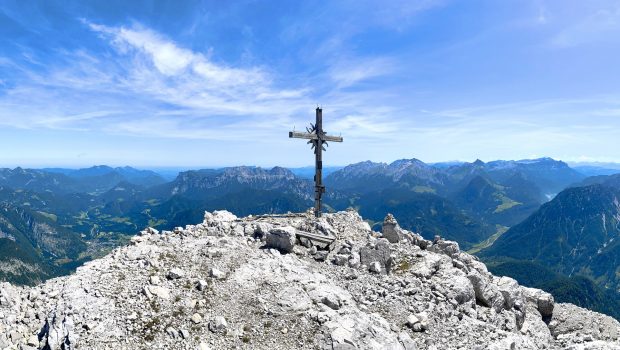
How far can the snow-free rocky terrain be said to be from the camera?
17031 millimetres

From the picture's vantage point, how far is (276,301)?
20094mm

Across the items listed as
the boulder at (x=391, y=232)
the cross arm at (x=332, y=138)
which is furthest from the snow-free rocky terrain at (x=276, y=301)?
the cross arm at (x=332, y=138)

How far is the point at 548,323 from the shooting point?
29.8 m

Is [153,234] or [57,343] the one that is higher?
[153,234]

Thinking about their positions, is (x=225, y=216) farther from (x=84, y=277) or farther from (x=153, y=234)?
(x=84, y=277)

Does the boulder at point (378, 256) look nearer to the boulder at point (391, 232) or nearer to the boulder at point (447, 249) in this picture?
the boulder at point (391, 232)

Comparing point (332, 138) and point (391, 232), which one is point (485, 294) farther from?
point (332, 138)

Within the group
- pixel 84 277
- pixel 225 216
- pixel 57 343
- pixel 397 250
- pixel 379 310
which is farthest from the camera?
pixel 225 216

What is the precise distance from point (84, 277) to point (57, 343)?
4148 mm

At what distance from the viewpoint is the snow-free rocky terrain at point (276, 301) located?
671 inches

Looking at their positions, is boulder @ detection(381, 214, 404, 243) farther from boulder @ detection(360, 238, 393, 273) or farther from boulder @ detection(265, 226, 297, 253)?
boulder @ detection(265, 226, 297, 253)

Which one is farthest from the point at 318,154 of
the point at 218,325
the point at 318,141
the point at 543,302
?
the point at 543,302

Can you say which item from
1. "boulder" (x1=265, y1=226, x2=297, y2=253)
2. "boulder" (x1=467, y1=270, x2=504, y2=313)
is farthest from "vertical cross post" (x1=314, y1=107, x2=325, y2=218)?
"boulder" (x1=467, y1=270, x2=504, y2=313)

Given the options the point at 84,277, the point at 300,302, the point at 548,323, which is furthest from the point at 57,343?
the point at 548,323
